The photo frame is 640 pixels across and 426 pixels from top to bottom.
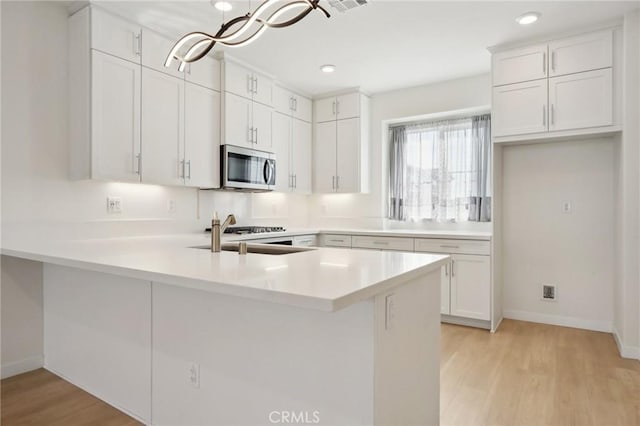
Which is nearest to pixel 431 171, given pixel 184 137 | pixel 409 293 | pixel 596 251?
pixel 596 251

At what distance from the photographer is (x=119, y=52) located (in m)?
2.83

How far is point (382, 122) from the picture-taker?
4809 mm

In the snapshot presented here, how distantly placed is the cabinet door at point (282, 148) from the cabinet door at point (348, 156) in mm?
632

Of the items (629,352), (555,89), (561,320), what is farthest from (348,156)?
(629,352)

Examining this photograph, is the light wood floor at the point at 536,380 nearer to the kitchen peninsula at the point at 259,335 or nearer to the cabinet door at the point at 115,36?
the kitchen peninsula at the point at 259,335

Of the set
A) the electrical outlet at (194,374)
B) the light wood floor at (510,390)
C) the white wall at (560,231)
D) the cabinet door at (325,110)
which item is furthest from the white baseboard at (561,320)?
the electrical outlet at (194,374)

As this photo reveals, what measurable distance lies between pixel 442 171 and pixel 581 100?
60.5 inches

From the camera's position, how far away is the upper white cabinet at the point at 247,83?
366 cm

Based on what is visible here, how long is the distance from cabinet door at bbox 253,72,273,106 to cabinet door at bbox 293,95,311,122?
0.52 m

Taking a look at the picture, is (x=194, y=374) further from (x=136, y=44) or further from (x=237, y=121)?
(x=237, y=121)

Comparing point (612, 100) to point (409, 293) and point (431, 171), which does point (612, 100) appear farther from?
point (409, 293)

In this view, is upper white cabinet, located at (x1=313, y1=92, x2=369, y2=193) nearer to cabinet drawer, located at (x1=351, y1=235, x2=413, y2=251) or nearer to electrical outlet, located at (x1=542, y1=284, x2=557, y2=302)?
cabinet drawer, located at (x1=351, y1=235, x2=413, y2=251)


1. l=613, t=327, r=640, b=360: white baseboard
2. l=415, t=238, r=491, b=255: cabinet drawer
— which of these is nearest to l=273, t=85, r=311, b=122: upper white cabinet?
l=415, t=238, r=491, b=255: cabinet drawer

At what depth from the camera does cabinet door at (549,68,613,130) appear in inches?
120
